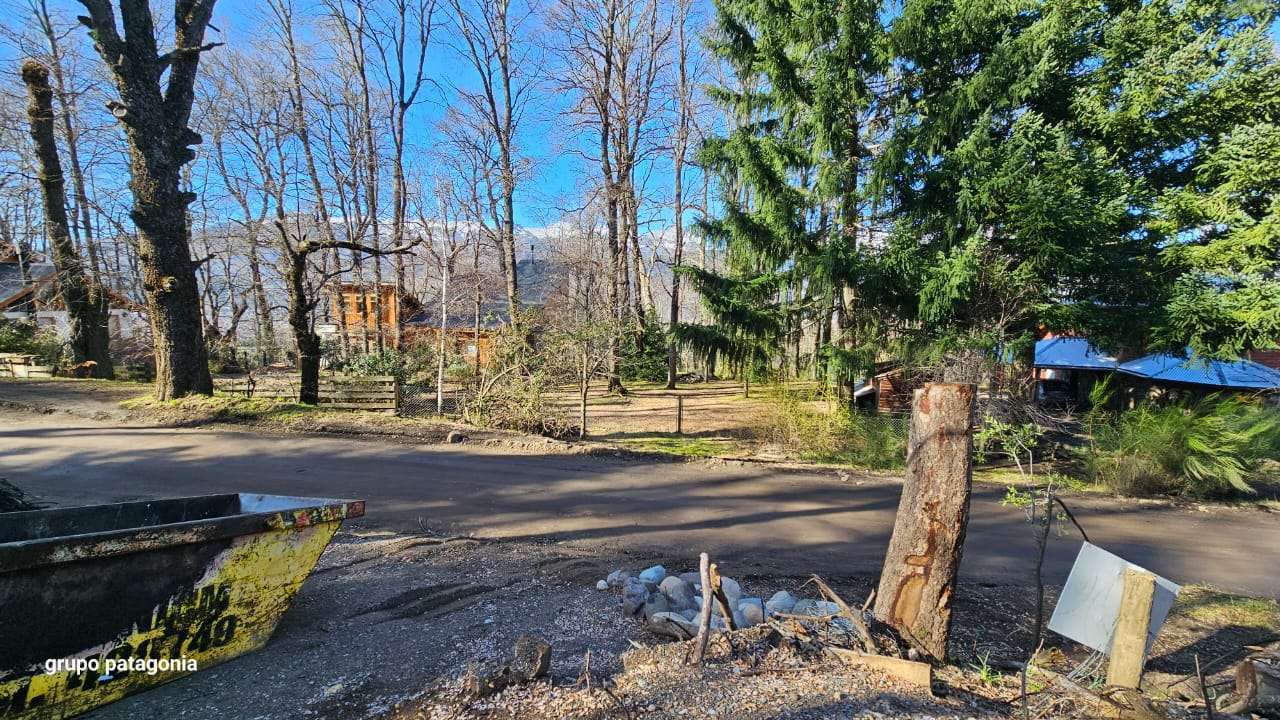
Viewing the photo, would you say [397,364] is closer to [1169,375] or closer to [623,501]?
[623,501]

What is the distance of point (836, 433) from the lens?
12570 mm

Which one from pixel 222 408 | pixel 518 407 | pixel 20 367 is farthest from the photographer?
pixel 20 367

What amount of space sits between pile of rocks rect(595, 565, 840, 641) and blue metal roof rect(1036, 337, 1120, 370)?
19.0 m

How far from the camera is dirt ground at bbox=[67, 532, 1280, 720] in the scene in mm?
3090

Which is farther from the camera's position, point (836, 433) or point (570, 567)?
point (836, 433)

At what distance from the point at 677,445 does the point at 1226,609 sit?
357 inches

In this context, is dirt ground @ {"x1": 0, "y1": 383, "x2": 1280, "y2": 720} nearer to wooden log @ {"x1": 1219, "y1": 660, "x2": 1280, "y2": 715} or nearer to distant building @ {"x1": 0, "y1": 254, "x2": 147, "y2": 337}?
wooden log @ {"x1": 1219, "y1": 660, "x2": 1280, "y2": 715}

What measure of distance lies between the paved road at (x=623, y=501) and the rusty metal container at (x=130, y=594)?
3067 millimetres

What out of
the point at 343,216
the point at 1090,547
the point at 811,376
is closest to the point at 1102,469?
the point at 811,376

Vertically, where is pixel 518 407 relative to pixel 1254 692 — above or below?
above

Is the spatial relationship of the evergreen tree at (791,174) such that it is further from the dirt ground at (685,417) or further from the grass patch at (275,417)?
the grass patch at (275,417)

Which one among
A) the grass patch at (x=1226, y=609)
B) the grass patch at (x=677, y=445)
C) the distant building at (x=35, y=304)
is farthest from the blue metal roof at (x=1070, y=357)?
the distant building at (x=35, y=304)

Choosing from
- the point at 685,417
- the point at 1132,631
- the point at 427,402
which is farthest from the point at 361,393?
the point at 1132,631

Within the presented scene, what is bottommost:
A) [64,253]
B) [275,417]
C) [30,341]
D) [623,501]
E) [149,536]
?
[623,501]
